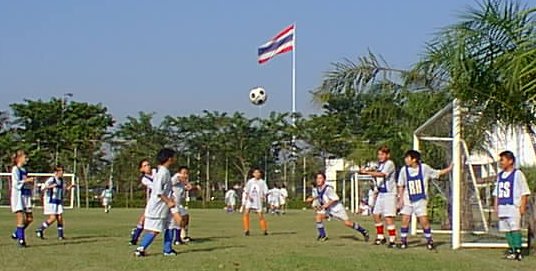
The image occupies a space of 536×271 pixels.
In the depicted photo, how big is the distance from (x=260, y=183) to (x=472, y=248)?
6.96m

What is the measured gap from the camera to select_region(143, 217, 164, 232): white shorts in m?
14.3

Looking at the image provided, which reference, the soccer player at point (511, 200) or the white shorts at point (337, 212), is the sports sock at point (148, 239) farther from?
the white shorts at point (337, 212)

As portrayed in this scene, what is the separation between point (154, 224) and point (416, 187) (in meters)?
5.21

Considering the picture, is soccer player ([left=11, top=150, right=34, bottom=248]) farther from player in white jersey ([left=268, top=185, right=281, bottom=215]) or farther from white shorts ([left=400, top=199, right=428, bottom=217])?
player in white jersey ([left=268, top=185, right=281, bottom=215])

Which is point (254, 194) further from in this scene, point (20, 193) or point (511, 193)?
point (511, 193)

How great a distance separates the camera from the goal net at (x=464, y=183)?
1678cm

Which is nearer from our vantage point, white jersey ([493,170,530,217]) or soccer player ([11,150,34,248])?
white jersey ([493,170,530,217])

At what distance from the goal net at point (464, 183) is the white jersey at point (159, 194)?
539cm

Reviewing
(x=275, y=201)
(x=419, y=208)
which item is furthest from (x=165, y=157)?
(x=275, y=201)

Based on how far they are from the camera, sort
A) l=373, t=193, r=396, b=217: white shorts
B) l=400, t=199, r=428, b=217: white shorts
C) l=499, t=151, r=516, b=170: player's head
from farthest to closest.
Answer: l=373, t=193, r=396, b=217: white shorts, l=400, t=199, r=428, b=217: white shorts, l=499, t=151, r=516, b=170: player's head

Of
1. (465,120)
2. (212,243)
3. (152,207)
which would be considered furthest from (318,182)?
(152,207)

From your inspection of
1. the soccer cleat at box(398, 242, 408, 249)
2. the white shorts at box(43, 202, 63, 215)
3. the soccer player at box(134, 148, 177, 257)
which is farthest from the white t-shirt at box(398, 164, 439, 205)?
the white shorts at box(43, 202, 63, 215)

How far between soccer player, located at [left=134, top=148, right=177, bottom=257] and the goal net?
17.6 feet

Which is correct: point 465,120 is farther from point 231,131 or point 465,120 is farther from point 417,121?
point 231,131
